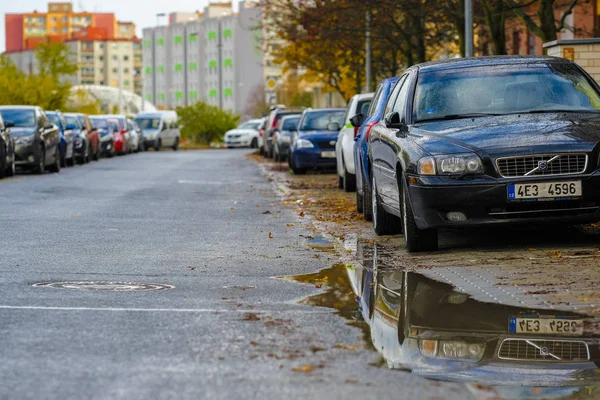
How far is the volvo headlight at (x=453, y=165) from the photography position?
36.1 feet

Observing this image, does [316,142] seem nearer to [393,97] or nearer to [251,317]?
[393,97]

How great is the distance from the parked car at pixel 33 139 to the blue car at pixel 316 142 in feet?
21.2

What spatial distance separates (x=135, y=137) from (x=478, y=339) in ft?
198

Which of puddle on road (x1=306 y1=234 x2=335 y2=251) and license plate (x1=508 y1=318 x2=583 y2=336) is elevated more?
license plate (x1=508 y1=318 x2=583 y2=336)

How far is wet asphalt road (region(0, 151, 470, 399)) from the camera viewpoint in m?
5.84

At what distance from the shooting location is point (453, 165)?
1107 cm

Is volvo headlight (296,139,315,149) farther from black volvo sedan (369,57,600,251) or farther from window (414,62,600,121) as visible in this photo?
window (414,62,600,121)

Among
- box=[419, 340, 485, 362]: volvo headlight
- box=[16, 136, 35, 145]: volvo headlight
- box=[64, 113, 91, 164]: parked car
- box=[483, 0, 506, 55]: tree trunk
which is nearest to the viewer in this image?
box=[419, 340, 485, 362]: volvo headlight

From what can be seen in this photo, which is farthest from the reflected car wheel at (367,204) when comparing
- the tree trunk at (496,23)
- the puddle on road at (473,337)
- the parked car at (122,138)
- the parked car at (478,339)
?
the parked car at (122,138)

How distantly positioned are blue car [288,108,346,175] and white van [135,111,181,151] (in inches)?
1682

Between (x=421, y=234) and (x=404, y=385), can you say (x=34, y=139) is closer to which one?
(x=421, y=234)

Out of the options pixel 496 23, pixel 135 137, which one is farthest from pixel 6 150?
pixel 135 137

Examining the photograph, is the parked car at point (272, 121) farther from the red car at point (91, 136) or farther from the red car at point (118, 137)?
the red car at point (118, 137)

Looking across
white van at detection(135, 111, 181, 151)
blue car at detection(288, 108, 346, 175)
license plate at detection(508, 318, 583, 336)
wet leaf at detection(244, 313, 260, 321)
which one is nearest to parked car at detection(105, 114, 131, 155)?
white van at detection(135, 111, 181, 151)
